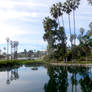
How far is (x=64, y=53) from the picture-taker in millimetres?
60219

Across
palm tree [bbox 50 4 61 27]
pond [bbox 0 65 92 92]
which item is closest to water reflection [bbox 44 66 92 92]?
pond [bbox 0 65 92 92]

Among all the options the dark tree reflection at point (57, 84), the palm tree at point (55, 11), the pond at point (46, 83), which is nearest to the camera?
the dark tree reflection at point (57, 84)

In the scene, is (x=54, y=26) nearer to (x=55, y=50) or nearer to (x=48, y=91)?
(x=55, y=50)

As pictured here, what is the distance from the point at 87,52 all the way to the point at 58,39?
981 centimetres

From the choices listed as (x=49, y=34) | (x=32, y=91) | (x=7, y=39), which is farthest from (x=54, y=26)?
(x=32, y=91)

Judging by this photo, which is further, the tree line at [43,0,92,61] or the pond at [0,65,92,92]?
the tree line at [43,0,92,61]

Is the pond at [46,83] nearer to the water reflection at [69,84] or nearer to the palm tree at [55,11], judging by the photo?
the water reflection at [69,84]

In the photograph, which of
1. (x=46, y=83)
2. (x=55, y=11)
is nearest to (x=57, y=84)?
(x=46, y=83)

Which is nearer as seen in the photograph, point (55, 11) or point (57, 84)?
point (57, 84)

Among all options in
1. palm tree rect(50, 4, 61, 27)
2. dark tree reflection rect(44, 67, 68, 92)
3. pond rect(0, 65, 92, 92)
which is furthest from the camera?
palm tree rect(50, 4, 61, 27)

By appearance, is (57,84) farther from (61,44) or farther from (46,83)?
(61,44)

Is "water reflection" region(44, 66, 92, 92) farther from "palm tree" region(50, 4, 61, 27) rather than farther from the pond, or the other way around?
"palm tree" region(50, 4, 61, 27)

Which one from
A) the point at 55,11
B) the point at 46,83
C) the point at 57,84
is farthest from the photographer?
the point at 55,11

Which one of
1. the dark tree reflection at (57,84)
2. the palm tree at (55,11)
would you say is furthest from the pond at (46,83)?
the palm tree at (55,11)
